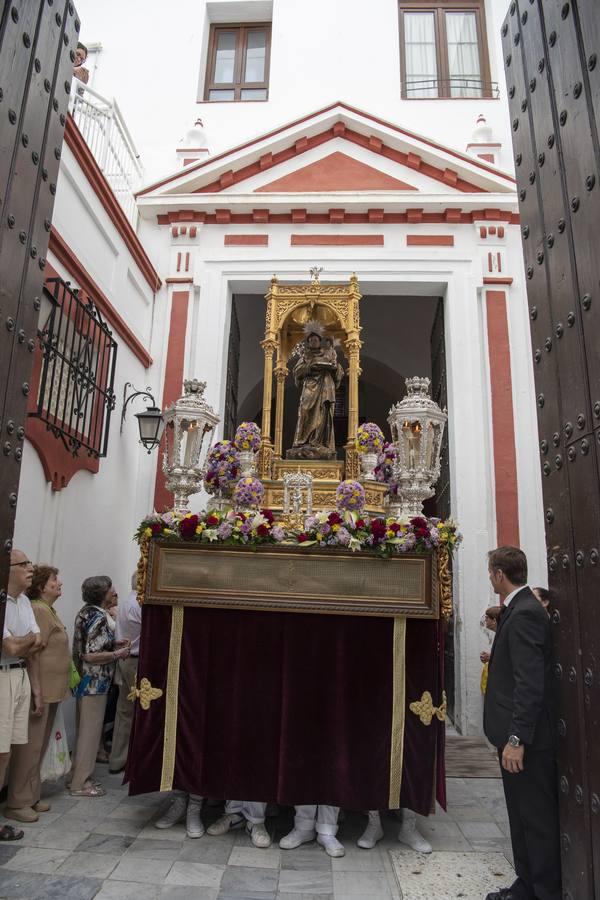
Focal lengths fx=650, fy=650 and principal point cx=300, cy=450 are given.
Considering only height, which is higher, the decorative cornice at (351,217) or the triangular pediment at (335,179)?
the triangular pediment at (335,179)

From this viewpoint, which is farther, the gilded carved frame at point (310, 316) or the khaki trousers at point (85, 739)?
the gilded carved frame at point (310, 316)

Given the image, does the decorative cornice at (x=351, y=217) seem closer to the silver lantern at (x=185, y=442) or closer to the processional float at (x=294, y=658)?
the silver lantern at (x=185, y=442)

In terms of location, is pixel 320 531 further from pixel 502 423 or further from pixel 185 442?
A: pixel 502 423

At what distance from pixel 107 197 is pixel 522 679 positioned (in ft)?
18.5

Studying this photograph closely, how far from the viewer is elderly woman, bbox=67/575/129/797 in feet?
14.5

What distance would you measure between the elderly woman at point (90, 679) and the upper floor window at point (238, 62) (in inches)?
305

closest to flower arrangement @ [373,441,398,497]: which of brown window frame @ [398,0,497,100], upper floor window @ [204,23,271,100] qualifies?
brown window frame @ [398,0,497,100]

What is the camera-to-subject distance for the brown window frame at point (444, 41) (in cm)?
902

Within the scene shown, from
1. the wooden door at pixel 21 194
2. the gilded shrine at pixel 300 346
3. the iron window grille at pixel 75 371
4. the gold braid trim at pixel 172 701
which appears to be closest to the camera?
the wooden door at pixel 21 194

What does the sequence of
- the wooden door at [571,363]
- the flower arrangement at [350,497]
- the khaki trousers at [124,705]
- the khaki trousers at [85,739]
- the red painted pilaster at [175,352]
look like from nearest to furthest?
the wooden door at [571,363] → the flower arrangement at [350,497] → the khaki trousers at [85,739] → the khaki trousers at [124,705] → the red painted pilaster at [175,352]

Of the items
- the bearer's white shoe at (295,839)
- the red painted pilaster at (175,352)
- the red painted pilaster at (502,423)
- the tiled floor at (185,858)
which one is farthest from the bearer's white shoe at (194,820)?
the red painted pilaster at (502,423)

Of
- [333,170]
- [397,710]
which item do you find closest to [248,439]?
[397,710]

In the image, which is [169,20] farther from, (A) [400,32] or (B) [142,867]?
(B) [142,867]

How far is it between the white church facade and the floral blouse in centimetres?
73
